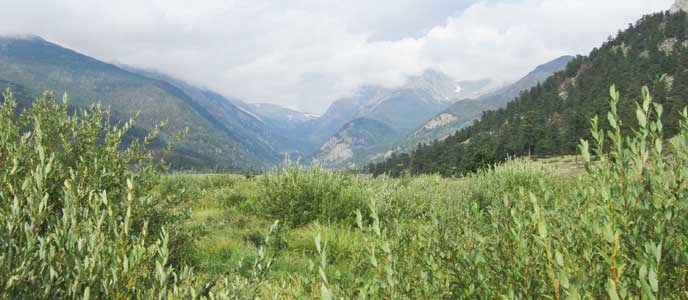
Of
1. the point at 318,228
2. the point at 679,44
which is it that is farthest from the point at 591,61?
the point at 318,228

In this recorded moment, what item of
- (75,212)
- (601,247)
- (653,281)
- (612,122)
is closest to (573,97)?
(612,122)

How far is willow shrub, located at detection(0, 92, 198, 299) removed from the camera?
228 centimetres

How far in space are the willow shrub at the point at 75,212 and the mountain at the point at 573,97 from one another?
249 ft

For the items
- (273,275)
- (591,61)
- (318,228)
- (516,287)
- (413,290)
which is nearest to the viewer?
(516,287)

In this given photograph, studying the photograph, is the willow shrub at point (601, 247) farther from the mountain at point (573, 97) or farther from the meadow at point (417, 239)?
the mountain at point (573, 97)

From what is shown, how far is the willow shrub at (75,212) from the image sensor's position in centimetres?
228

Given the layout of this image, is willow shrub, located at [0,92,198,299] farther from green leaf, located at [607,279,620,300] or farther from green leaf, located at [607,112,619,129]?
green leaf, located at [607,112,619,129]

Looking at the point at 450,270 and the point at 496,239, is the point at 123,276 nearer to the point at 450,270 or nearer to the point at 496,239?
the point at 450,270

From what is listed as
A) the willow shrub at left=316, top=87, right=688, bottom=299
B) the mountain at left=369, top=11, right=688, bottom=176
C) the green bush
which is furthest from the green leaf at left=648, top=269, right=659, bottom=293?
the mountain at left=369, top=11, right=688, bottom=176

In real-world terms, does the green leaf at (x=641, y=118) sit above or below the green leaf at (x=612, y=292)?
above

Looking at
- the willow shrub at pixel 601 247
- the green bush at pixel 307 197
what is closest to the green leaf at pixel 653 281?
the willow shrub at pixel 601 247

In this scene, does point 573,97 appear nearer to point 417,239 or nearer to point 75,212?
point 417,239

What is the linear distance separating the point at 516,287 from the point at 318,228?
6227 millimetres

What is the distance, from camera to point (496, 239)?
3.32 metres
